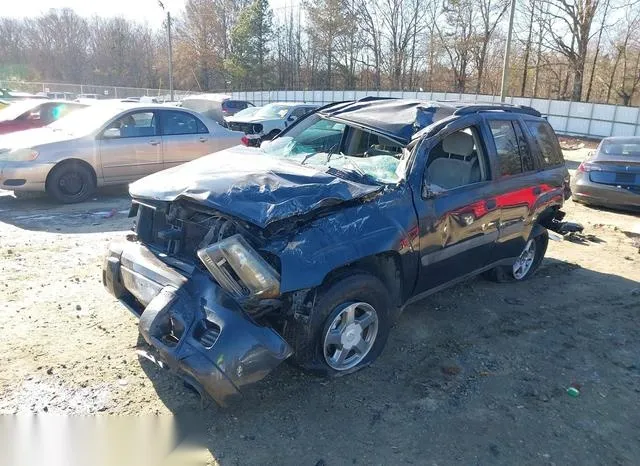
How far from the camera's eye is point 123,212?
25.3 ft

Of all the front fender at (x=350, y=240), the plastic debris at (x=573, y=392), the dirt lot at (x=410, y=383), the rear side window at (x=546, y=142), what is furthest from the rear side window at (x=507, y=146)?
the plastic debris at (x=573, y=392)

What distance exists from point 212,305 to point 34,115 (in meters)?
11.0

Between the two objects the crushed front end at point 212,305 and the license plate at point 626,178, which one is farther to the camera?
the license plate at point 626,178

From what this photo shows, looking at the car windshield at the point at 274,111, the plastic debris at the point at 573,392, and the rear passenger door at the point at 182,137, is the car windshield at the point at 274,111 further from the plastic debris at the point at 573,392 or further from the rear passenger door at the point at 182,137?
the plastic debris at the point at 573,392

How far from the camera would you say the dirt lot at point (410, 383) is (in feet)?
9.29

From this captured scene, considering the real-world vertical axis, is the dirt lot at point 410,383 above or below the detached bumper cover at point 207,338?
below

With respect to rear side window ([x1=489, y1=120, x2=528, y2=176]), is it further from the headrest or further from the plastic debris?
the plastic debris

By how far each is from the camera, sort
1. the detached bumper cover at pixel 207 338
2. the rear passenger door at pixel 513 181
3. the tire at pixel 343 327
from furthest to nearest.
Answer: the rear passenger door at pixel 513 181 < the tire at pixel 343 327 < the detached bumper cover at pixel 207 338

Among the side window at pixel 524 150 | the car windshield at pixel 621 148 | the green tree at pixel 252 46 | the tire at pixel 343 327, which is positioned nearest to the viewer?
the tire at pixel 343 327

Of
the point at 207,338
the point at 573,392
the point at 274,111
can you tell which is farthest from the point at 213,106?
the point at 573,392

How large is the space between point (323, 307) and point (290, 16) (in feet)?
178

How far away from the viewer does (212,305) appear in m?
2.84

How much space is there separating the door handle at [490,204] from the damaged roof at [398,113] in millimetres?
788

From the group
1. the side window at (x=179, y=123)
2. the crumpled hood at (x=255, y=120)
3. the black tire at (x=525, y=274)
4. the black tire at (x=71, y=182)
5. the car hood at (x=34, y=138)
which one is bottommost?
the black tire at (x=525, y=274)
